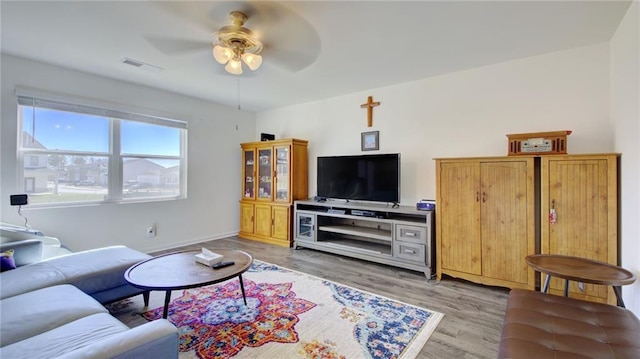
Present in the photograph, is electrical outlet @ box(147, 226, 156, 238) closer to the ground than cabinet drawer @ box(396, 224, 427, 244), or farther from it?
closer to the ground

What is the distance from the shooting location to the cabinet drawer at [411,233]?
3174mm

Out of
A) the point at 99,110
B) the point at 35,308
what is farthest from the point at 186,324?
the point at 99,110

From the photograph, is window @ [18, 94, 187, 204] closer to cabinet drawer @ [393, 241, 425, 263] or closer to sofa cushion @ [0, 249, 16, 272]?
sofa cushion @ [0, 249, 16, 272]

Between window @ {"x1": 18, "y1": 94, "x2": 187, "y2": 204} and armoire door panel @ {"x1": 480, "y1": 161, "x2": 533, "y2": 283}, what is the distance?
431 centimetres

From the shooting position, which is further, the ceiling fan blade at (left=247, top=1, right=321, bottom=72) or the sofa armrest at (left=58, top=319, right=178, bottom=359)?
the ceiling fan blade at (left=247, top=1, right=321, bottom=72)

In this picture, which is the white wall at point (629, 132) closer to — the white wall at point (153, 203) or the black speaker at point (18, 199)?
the white wall at point (153, 203)

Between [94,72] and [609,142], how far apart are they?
567cm

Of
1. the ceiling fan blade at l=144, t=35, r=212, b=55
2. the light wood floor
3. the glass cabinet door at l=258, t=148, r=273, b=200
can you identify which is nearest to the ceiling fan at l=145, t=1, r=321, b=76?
the ceiling fan blade at l=144, t=35, r=212, b=55

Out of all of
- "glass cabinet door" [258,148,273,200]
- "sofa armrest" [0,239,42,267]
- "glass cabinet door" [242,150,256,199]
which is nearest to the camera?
"sofa armrest" [0,239,42,267]

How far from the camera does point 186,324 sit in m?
2.13

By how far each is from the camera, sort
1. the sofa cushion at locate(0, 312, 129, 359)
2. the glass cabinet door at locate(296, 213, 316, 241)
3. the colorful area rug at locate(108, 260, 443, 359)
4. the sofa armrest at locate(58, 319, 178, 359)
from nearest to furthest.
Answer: the sofa armrest at locate(58, 319, 178, 359)
the sofa cushion at locate(0, 312, 129, 359)
the colorful area rug at locate(108, 260, 443, 359)
the glass cabinet door at locate(296, 213, 316, 241)

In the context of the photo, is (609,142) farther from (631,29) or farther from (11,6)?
(11,6)

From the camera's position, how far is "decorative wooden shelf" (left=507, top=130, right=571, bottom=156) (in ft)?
8.32

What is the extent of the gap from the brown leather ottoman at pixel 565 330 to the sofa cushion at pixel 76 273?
267 centimetres
